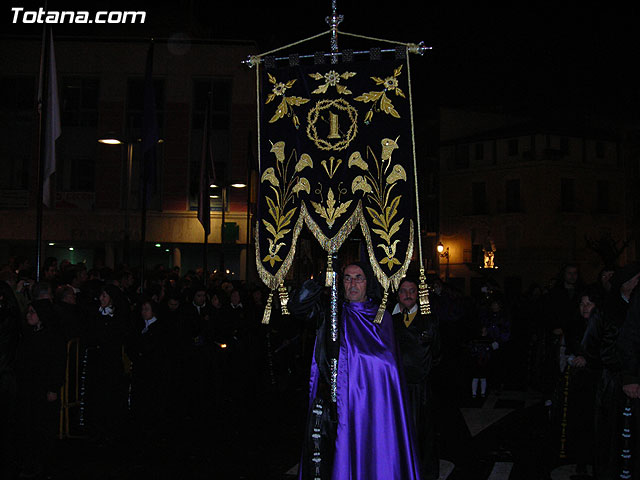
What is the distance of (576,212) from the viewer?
1806 inches

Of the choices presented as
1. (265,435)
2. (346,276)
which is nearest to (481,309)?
(265,435)

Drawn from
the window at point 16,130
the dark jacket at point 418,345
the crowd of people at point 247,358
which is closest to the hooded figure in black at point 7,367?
the crowd of people at point 247,358

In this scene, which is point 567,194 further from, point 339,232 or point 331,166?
point 339,232

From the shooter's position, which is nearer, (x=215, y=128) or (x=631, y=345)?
(x=631, y=345)

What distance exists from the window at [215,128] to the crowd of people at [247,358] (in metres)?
16.0

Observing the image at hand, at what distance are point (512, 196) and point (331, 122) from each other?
42625 mm

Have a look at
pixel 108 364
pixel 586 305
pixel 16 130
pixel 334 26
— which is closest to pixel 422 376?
pixel 586 305

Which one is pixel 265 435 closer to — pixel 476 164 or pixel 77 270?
pixel 77 270

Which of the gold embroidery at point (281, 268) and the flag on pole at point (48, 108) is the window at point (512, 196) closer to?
the flag on pole at point (48, 108)

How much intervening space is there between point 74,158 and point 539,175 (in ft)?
90.5

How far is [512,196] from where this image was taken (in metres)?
46.8

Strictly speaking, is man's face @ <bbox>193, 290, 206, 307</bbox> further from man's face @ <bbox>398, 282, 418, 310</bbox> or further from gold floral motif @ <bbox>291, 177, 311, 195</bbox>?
gold floral motif @ <bbox>291, 177, 311, 195</bbox>

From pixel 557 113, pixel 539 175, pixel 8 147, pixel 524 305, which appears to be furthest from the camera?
pixel 557 113

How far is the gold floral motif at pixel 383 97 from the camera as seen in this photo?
595 cm
